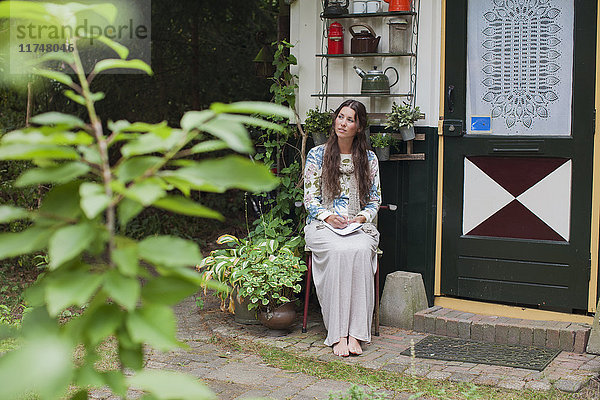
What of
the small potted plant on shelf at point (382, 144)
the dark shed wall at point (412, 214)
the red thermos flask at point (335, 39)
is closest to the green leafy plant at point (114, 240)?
the small potted plant on shelf at point (382, 144)

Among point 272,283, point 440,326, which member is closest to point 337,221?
point 272,283

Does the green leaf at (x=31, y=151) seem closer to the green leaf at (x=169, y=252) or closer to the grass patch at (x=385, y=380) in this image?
the green leaf at (x=169, y=252)

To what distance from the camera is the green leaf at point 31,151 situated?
1036mm

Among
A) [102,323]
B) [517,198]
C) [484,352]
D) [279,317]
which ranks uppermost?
[102,323]

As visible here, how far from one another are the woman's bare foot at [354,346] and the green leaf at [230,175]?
10.8 ft

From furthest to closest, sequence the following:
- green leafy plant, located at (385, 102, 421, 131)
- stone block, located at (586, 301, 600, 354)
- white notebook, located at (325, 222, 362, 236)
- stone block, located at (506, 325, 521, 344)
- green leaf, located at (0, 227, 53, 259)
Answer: green leafy plant, located at (385, 102, 421, 131)
white notebook, located at (325, 222, 362, 236)
stone block, located at (506, 325, 521, 344)
stone block, located at (586, 301, 600, 354)
green leaf, located at (0, 227, 53, 259)

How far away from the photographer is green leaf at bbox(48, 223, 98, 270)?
0.99 meters

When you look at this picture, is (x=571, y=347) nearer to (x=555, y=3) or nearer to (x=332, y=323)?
(x=332, y=323)

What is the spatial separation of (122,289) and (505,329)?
3766 millimetres

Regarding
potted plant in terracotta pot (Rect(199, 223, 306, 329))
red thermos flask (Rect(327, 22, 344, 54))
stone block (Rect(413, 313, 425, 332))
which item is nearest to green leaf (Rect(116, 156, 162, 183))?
potted plant in terracotta pot (Rect(199, 223, 306, 329))

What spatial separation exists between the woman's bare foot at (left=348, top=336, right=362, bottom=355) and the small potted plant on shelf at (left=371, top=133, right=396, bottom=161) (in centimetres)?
127

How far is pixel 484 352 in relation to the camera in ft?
13.9

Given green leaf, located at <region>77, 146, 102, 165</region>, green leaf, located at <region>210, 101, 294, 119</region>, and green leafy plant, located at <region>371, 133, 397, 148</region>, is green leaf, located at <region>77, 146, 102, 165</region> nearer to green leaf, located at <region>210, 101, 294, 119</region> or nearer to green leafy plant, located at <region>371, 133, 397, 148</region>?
green leaf, located at <region>210, 101, 294, 119</region>

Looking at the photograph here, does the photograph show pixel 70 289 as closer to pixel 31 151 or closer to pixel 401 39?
pixel 31 151
